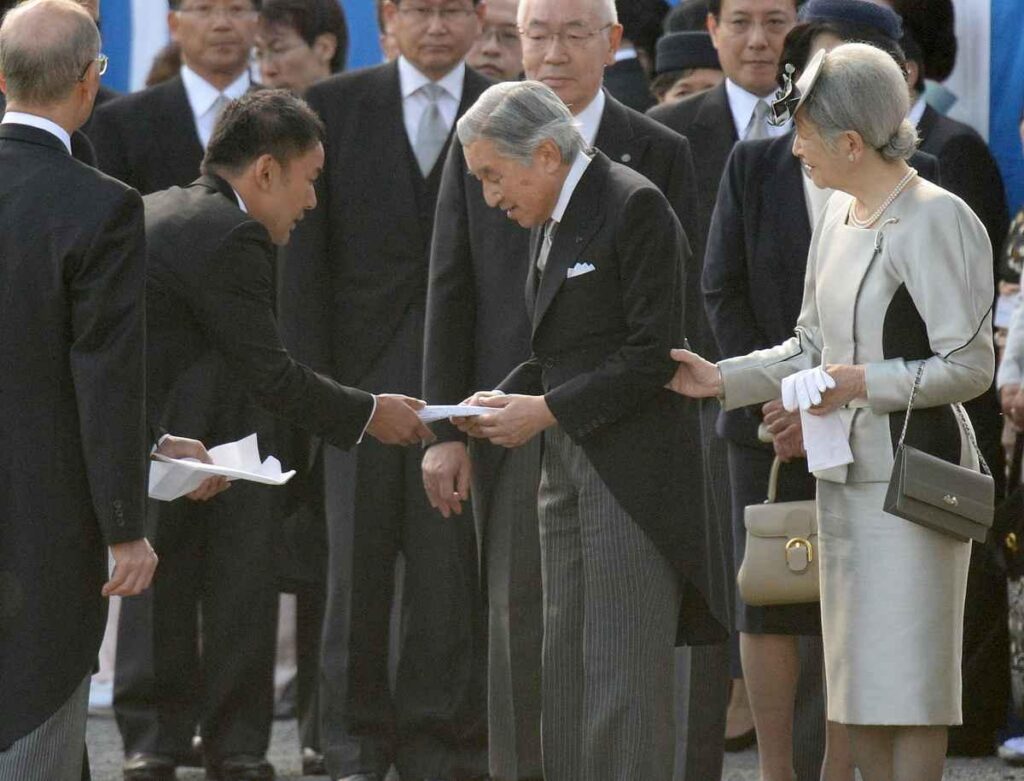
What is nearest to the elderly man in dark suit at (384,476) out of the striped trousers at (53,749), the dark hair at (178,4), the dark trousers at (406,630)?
the dark trousers at (406,630)

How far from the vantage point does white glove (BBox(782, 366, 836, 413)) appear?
4750mm

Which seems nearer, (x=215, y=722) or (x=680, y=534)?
(x=680, y=534)

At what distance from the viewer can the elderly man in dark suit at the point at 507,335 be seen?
224 inches

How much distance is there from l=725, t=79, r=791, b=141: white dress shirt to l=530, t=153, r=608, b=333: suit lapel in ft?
6.07

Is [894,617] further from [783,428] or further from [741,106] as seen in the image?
[741,106]

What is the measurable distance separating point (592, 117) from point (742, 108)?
95 centimetres

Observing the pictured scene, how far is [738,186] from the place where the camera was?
592cm

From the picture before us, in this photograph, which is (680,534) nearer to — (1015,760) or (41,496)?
(41,496)

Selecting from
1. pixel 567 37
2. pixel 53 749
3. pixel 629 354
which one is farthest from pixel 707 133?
pixel 53 749

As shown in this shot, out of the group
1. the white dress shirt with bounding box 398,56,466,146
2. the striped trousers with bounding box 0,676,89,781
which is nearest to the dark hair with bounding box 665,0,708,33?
the white dress shirt with bounding box 398,56,466,146

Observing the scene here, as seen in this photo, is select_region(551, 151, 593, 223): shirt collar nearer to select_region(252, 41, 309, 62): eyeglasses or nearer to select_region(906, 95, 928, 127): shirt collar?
select_region(906, 95, 928, 127): shirt collar

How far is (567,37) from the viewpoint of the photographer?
6070mm

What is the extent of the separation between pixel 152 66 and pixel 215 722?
314 cm

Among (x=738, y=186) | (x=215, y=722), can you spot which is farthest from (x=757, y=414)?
(x=215, y=722)
